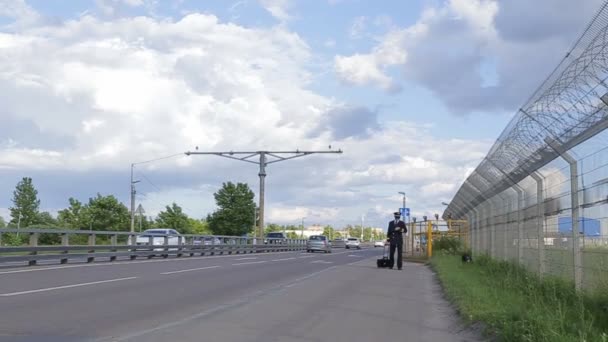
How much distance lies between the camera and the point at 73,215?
258 feet

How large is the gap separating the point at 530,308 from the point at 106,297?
291 inches

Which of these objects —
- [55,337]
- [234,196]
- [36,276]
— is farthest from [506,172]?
[234,196]

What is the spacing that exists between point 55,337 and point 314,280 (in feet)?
34.3

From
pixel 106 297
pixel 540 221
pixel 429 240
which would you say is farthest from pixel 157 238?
pixel 540 221

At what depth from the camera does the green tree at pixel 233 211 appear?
82250 mm

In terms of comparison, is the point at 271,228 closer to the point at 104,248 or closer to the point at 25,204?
the point at 25,204

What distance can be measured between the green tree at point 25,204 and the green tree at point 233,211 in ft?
72.0

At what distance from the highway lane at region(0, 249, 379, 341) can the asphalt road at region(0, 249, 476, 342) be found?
2 centimetres

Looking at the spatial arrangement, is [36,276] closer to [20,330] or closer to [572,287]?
[20,330]

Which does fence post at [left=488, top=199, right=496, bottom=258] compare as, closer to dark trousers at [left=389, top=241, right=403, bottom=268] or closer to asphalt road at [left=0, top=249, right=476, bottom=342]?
asphalt road at [left=0, top=249, right=476, bottom=342]

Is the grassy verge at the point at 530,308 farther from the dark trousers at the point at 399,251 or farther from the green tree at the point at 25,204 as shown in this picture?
the green tree at the point at 25,204

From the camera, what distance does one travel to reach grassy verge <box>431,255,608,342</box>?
7.01 meters

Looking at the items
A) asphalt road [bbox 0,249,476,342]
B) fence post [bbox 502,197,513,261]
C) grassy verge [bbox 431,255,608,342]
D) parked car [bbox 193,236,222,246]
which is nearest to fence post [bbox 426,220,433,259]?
parked car [bbox 193,236,222,246]

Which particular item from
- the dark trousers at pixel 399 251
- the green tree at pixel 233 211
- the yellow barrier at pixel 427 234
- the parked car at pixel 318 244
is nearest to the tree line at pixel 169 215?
the green tree at pixel 233 211
